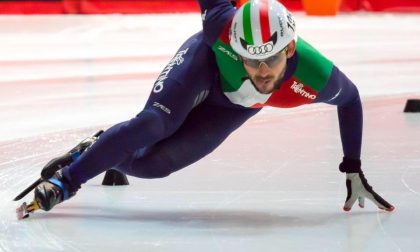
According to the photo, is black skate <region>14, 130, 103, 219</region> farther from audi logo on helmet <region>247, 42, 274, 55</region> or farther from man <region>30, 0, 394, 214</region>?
audi logo on helmet <region>247, 42, 274, 55</region>

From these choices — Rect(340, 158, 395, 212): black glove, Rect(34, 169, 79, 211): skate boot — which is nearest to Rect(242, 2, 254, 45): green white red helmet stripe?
Rect(340, 158, 395, 212): black glove

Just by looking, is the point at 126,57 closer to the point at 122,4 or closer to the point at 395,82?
the point at 395,82

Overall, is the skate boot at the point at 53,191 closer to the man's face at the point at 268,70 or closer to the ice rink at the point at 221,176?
the ice rink at the point at 221,176

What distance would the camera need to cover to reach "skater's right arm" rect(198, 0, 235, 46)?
10.9 ft

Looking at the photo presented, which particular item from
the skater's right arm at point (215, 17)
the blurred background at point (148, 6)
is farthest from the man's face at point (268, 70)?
the blurred background at point (148, 6)

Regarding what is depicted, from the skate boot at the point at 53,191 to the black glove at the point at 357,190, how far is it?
3.31ft

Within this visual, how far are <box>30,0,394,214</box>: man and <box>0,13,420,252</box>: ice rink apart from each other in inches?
6.5

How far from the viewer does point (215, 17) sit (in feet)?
11.0

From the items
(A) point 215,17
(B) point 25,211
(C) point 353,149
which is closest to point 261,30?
(A) point 215,17

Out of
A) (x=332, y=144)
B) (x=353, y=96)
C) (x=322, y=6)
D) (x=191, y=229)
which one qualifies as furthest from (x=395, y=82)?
(x=322, y=6)

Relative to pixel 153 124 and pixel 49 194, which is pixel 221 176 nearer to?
pixel 153 124

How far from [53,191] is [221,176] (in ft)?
Result: 3.40

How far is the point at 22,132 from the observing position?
5086 mm

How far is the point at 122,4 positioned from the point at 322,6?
325 cm
